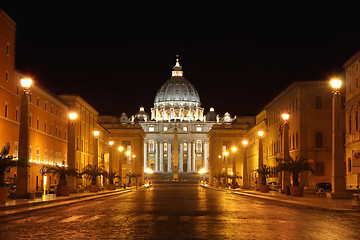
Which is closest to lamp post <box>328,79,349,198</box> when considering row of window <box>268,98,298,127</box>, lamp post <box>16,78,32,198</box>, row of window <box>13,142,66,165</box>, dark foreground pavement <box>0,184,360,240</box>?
dark foreground pavement <box>0,184,360,240</box>

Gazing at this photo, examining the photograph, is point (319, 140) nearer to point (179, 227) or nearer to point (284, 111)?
point (284, 111)

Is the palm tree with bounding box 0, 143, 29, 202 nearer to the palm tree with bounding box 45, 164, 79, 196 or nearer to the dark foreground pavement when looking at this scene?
the dark foreground pavement

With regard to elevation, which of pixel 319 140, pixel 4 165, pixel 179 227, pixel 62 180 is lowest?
pixel 179 227

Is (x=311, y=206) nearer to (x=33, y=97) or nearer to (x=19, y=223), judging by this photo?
(x=19, y=223)

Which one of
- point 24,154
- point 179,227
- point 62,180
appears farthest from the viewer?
point 62,180

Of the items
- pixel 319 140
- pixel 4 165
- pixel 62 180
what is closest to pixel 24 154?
pixel 4 165

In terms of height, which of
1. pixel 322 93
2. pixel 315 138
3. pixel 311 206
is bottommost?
pixel 311 206

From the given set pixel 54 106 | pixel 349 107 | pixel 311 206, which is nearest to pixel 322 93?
pixel 349 107

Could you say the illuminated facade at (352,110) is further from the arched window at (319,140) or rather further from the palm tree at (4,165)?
the palm tree at (4,165)

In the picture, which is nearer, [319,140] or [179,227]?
[179,227]

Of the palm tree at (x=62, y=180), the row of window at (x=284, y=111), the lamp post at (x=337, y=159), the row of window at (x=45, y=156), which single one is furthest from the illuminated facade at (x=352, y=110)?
the row of window at (x=45, y=156)

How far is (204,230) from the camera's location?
664 inches

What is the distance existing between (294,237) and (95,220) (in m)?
7.83

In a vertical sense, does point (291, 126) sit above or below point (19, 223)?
above
